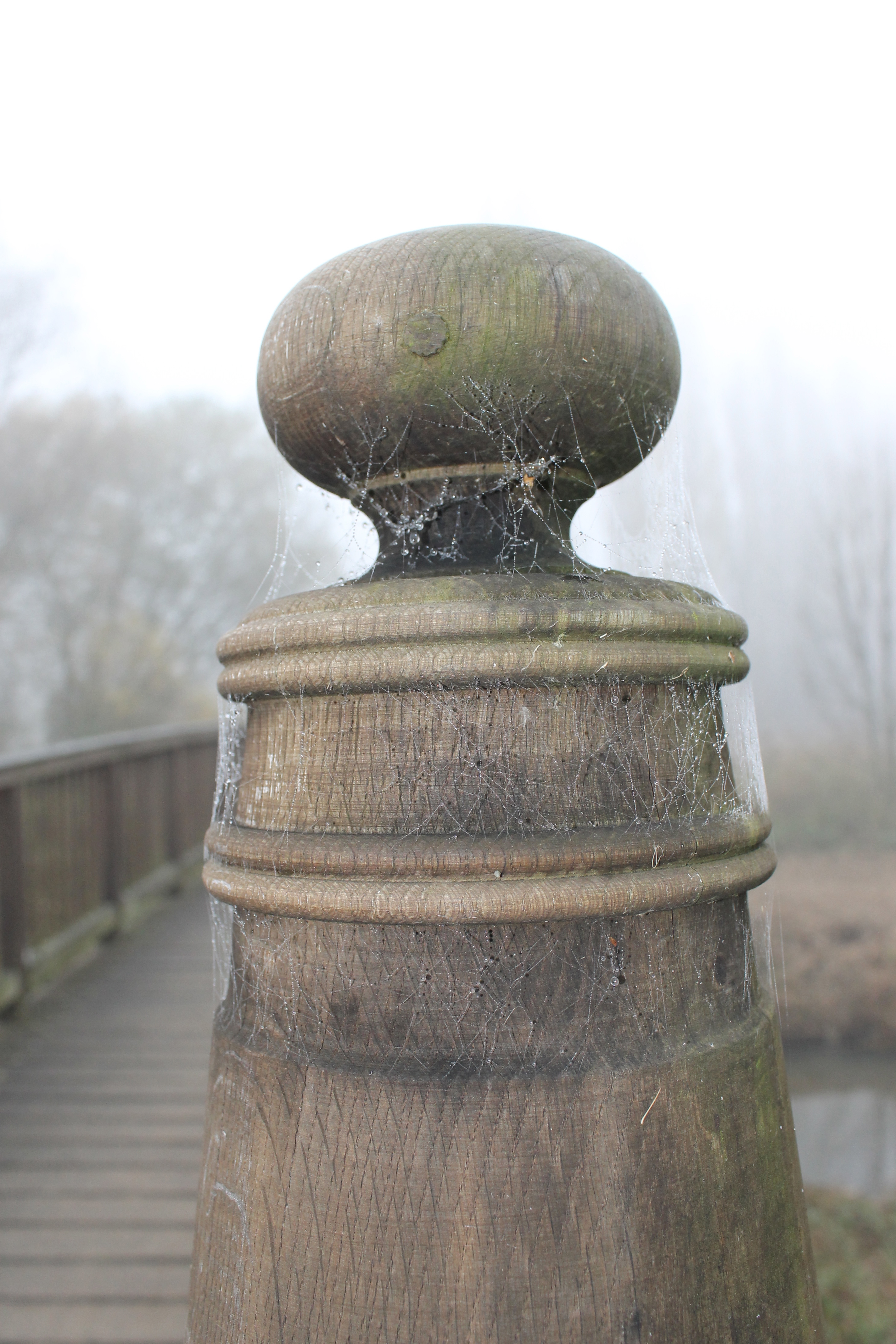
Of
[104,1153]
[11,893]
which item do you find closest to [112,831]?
[11,893]

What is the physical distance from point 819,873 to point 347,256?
13.4 meters

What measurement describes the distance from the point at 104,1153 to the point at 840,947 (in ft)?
32.9

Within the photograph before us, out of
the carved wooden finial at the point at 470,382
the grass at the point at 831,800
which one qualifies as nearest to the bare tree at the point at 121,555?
the grass at the point at 831,800

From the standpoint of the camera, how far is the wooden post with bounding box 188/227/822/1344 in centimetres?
72

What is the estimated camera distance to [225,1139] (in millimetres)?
819

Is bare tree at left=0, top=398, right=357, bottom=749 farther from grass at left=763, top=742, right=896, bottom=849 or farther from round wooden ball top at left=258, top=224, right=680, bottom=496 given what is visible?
round wooden ball top at left=258, top=224, right=680, bottom=496

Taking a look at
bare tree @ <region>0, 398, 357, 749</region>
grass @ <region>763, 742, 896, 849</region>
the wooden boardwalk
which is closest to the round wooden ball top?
the wooden boardwalk

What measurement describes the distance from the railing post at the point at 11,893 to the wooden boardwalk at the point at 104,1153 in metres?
0.26

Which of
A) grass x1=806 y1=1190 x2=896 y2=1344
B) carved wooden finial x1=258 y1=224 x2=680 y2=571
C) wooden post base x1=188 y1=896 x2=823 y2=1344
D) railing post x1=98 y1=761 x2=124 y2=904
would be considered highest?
carved wooden finial x1=258 y1=224 x2=680 y2=571

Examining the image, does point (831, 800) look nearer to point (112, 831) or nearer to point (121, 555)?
point (112, 831)

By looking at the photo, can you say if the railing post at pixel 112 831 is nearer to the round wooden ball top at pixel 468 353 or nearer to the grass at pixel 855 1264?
the grass at pixel 855 1264

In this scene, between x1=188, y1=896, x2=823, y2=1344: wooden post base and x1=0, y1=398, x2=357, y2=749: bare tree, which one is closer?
x1=188, y1=896, x2=823, y2=1344: wooden post base

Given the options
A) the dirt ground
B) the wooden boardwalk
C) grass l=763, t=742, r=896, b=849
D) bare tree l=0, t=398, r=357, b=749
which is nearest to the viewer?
the wooden boardwalk

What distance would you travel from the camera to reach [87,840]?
499 cm
